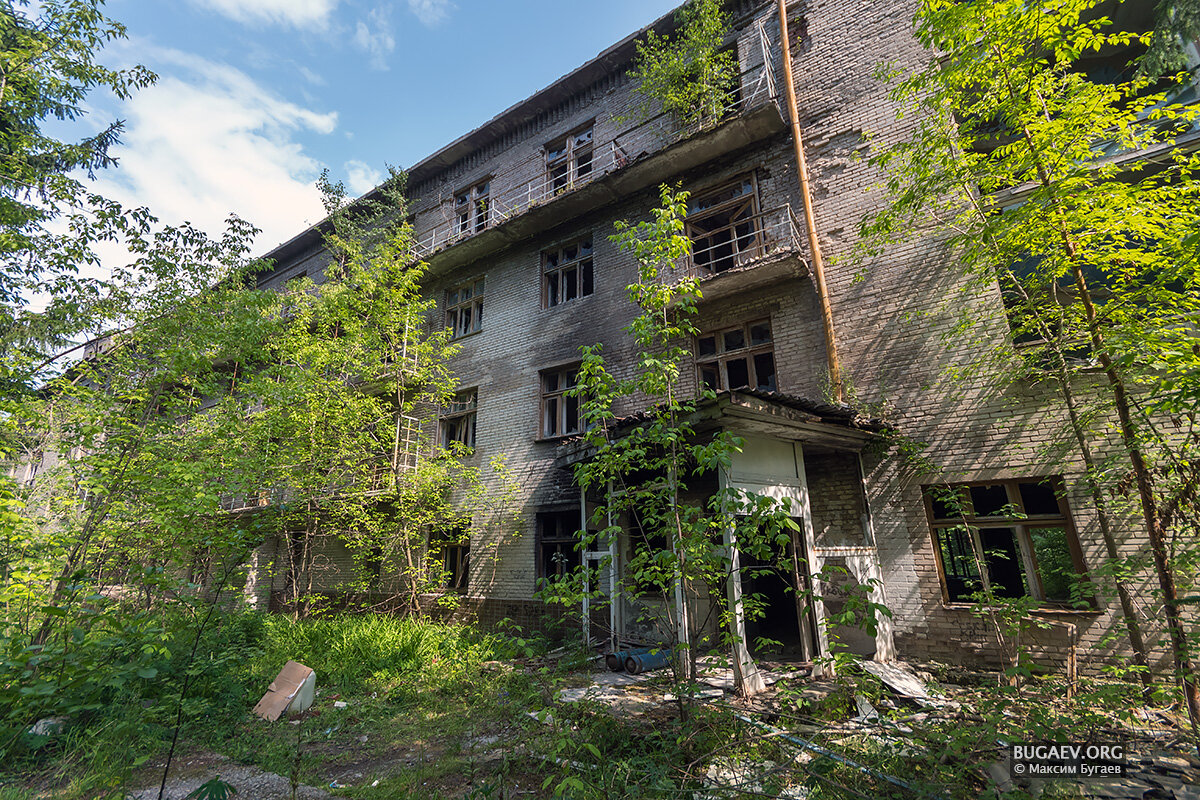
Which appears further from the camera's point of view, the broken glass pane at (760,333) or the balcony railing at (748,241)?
the broken glass pane at (760,333)

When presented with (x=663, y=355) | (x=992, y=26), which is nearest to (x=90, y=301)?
(x=663, y=355)

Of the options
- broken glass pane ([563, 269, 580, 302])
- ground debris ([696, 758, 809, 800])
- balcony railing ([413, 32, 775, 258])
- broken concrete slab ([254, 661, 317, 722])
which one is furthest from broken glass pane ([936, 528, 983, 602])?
broken concrete slab ([254, 661, 317, 722])

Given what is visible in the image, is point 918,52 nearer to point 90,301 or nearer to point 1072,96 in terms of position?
point 1072,96

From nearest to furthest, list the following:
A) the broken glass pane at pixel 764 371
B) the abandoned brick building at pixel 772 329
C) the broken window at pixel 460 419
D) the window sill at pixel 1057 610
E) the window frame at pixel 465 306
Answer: the window sill at pixel 1057 610, the abandoned brick building at pixel 772 329, the broken glass pane at pixel 764 371, the broken window at pixel 460 419, the window frame at pixel 465 306

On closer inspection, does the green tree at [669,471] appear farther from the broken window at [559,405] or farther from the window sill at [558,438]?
the broken window at [559,405]

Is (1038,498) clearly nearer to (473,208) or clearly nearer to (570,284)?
(570,284)

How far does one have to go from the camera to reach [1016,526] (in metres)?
6.49

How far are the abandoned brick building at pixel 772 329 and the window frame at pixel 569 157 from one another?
0.20 feet

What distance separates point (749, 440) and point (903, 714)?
10.8 feet

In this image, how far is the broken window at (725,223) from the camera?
9.52m

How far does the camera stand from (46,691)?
319 centimetres

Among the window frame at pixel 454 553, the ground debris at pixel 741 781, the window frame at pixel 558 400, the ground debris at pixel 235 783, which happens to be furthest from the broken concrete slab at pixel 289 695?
the window frame at pixel 558 400

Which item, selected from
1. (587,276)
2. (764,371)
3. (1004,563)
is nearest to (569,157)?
(587,276)

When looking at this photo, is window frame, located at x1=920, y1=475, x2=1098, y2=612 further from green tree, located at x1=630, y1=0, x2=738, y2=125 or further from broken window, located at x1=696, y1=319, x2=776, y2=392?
green tree, located at x1=630, y1=0, x2=738, y2=125
